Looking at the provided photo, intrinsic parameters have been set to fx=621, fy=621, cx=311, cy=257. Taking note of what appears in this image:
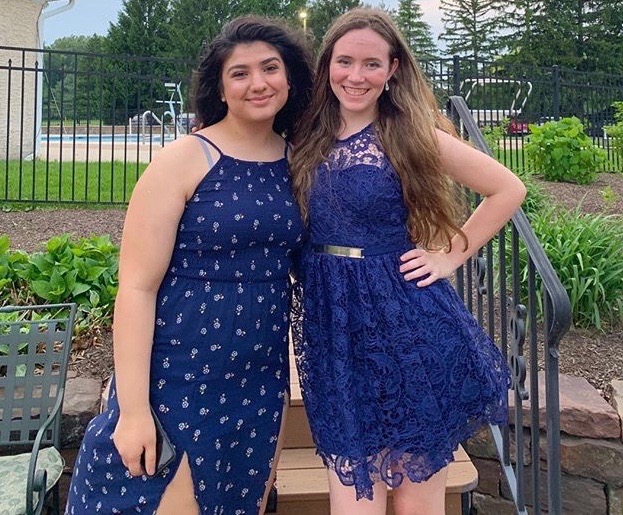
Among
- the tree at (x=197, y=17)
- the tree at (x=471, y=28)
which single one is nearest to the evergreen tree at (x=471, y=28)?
the tree at (x=471, y=28)

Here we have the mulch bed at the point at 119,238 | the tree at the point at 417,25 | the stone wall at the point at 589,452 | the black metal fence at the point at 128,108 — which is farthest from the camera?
the tree at the point at 417,25

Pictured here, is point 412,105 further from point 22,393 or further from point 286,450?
point 22,393

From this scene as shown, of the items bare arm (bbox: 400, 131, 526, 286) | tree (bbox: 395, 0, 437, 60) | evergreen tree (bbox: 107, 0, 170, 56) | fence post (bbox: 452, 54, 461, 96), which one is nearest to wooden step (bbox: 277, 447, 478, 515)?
bare arm (bbox: 400, 131, 526, 286)

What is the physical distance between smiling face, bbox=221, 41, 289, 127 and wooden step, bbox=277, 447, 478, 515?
1303 millimetres

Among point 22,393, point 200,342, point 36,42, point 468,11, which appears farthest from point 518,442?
point 468,11

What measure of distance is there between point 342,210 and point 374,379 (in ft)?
1.39

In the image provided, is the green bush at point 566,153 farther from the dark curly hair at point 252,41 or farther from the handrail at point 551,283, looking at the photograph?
the dark curly hair at point 252,41

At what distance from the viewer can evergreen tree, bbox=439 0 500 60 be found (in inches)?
1734

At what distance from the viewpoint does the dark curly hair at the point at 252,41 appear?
5.07 feet

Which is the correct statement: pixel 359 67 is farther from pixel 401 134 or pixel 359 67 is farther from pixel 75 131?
pixel 75 131

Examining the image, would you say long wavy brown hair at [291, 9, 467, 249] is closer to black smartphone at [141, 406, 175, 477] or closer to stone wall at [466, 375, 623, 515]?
black smartphone at [141, 406, 175, 477]

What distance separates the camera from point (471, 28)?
45688 mm

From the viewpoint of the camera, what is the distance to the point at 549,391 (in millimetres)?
1691

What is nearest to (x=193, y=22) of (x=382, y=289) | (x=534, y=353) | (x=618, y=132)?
(x=618, y=132)
